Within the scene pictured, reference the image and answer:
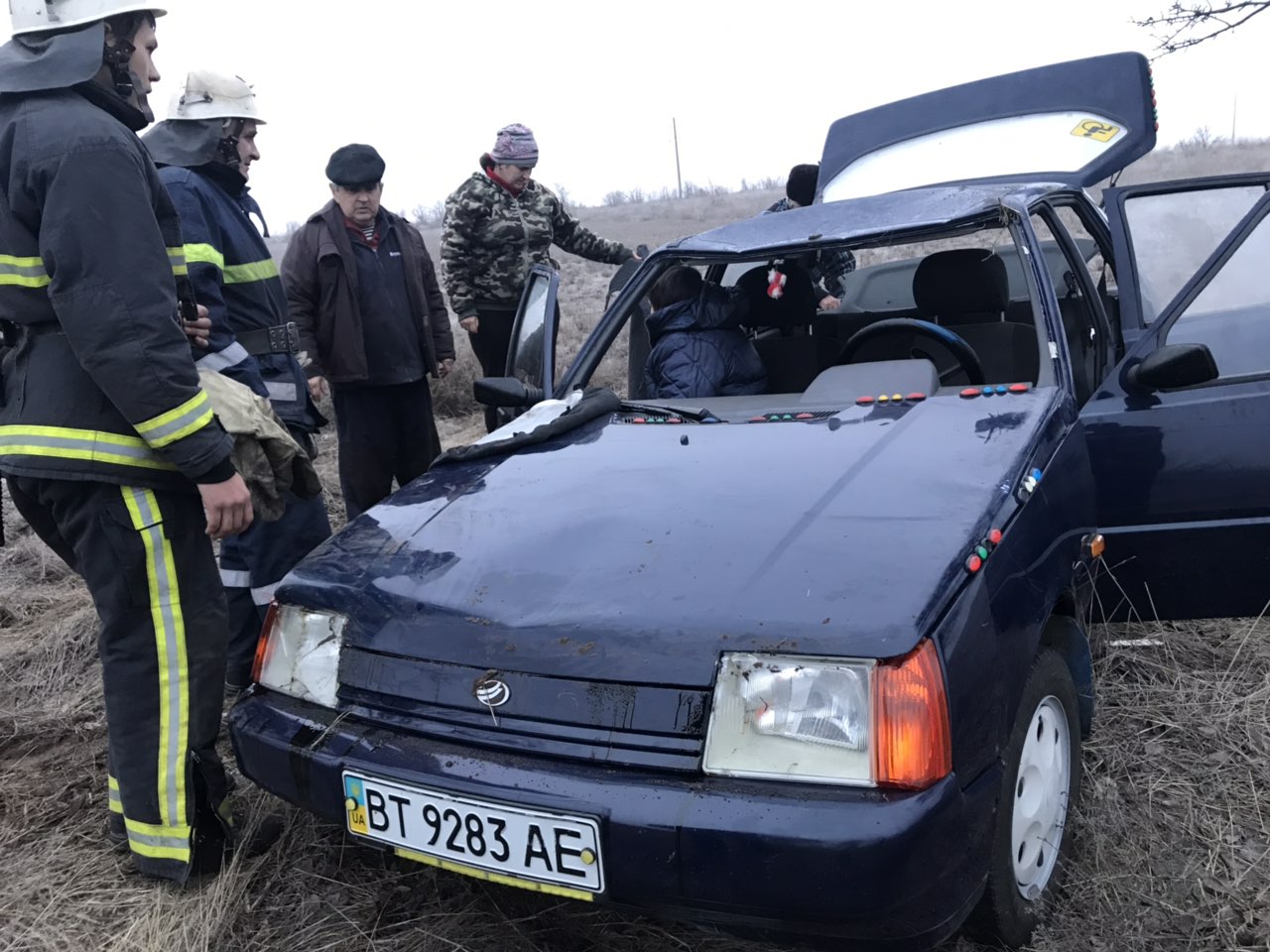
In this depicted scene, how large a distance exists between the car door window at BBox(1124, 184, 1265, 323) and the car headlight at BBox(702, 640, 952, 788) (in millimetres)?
2010

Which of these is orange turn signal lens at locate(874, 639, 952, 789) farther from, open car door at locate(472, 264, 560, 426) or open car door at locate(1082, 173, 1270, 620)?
open car door at locate(472, 264, 560, 426)

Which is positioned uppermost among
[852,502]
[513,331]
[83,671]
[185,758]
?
[513,331]

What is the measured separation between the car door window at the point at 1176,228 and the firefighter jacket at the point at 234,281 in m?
2.72

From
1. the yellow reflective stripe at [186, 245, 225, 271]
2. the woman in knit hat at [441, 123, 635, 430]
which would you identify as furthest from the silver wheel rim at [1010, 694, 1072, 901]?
the woman in knit hat at [441, 123, 635, 430]

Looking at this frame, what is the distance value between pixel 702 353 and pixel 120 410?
70.1 inches

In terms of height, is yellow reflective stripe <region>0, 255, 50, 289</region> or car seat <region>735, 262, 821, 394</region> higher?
yellow reflective stripe <region>0, 255, 50, 289</region>

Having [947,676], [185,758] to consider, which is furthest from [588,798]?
[185,758]

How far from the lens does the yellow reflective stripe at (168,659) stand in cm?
226

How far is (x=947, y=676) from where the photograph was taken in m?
1.63

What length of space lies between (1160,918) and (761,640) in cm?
108

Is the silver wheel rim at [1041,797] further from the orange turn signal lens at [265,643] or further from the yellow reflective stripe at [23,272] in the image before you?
the yellow reflective stripe at [23,272]

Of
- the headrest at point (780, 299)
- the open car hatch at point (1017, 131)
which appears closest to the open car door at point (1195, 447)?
the open car hatch at point (1017, 131)

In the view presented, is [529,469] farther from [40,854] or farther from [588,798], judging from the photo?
[40,854]

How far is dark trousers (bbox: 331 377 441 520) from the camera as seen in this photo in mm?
4461
